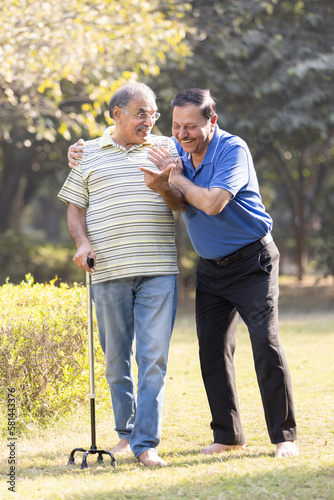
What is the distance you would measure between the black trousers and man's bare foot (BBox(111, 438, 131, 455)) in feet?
2.37

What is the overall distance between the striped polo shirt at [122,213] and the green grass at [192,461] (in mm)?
1128

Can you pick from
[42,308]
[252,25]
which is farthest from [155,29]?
[42,308]

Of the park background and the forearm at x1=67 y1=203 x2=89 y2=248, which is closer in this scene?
the forearm at x1=67 y1=203 x2=89 y2=248

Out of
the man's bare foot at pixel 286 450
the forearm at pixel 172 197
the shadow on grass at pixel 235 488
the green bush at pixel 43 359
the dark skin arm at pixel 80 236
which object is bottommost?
the shadow on grass at pixel 235 488

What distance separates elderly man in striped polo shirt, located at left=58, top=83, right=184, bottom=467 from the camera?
4227mm

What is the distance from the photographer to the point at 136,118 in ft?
14.1

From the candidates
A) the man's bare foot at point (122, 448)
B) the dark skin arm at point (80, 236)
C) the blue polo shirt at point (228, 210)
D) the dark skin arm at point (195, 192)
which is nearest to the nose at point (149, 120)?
the dark skin arm at point (195, 192)

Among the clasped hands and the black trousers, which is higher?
the clasped hands

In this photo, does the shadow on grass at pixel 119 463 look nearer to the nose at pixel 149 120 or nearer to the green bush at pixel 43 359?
the green bush at pixel 43 359

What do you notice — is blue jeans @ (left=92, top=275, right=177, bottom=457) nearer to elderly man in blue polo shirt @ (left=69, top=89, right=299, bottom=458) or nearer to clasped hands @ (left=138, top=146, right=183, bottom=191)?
elderly man in blue polo shirt @ (left=69, top=89, right=299, bottom=458)

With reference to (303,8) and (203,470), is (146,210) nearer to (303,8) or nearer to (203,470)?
(203,470)

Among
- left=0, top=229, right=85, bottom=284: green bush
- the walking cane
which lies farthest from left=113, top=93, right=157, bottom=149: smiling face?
left=0, top=229, right=85, bottom=284: green bush

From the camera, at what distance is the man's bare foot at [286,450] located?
4.27 meters

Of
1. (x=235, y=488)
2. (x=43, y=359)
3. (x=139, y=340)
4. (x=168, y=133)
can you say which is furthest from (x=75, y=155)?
(x=168, y=133)
